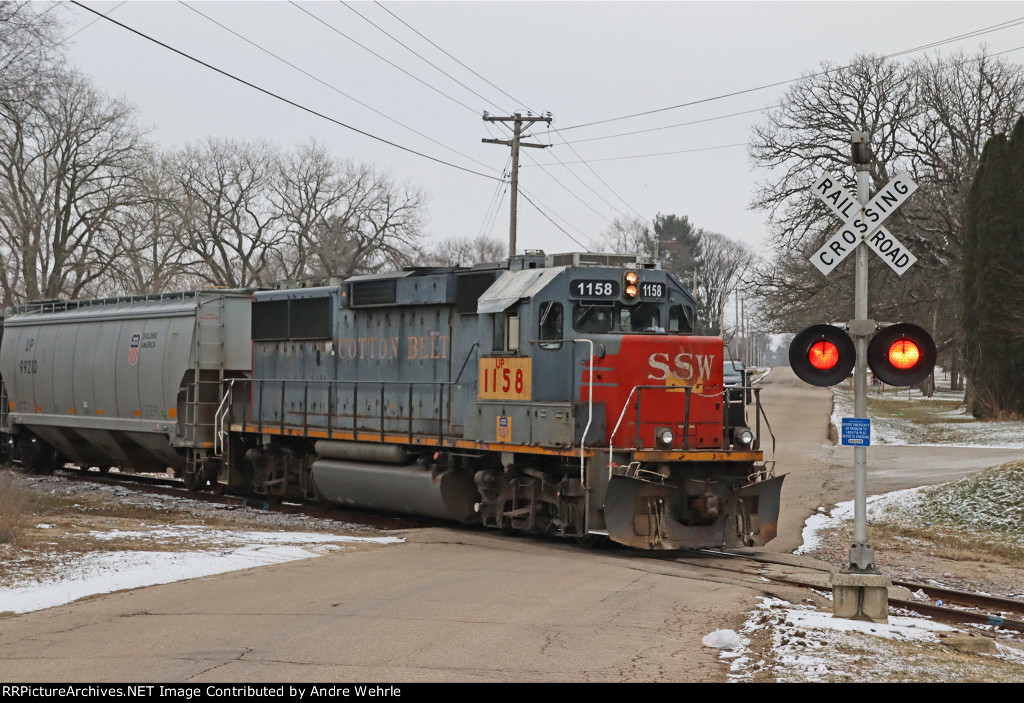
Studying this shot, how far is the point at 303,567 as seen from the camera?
11680 mm

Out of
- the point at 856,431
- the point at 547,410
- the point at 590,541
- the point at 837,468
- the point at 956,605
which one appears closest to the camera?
the point at 856,431

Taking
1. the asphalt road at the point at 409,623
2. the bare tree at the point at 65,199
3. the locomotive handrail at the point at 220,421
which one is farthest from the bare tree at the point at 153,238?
the asphalt road at the point at 409,623

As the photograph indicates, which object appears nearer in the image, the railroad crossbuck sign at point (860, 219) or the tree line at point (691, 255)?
the railroad crossbuck sign at point (860, 219)

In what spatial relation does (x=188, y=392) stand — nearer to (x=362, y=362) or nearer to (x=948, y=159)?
(x=362, y=362)

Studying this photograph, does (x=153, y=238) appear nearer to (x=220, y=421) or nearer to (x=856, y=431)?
(x=220, y=421)

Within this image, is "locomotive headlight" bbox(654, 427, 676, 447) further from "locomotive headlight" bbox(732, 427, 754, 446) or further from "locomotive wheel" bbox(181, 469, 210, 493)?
"locomotive wheel" bbox(181, 469, 210, 493)

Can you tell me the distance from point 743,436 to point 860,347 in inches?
182

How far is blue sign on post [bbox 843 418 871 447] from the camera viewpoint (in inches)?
360

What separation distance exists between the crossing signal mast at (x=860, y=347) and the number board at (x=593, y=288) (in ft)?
15.1

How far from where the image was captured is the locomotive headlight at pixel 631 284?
13859 millimetres

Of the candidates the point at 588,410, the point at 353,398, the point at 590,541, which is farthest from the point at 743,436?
the point at 353,398

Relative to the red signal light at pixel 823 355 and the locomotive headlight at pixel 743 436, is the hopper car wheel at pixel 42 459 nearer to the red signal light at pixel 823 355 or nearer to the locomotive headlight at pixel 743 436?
the locomotive headlight at pixel 743 436

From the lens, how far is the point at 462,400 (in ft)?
50.5

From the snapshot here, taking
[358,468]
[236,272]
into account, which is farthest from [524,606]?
[236,272]
